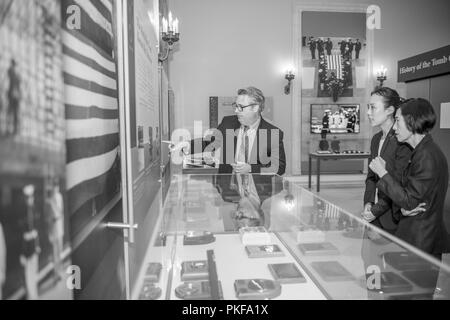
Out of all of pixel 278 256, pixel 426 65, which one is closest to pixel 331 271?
pixel 278 256

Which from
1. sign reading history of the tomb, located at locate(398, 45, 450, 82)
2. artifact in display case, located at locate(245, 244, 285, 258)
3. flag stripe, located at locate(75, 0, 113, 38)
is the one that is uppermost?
sign reading history of the tomb, located at locate(398, 45, 450, 82)

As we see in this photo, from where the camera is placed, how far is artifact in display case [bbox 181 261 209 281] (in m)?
1.18

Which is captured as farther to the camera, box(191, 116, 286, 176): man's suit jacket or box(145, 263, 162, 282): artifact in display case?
box(191, 116, 286, 176): man's suit jacket

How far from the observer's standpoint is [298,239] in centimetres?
153

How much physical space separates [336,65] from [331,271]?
6955 mm

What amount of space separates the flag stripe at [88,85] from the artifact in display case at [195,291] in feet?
2.31

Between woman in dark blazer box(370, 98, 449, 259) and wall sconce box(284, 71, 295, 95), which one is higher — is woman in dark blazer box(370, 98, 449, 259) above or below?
below

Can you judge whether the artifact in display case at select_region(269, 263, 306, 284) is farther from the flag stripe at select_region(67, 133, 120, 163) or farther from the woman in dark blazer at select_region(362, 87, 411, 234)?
the woman in dark blazer at select_region(362, 87, 411, 234)

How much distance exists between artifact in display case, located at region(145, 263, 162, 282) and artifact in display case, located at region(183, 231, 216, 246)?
0.33m

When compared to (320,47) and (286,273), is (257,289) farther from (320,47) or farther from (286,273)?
(320,47)

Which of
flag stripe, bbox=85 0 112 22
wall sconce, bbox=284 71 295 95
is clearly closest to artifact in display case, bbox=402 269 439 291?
flag stripe, bbox=85 0 112 22

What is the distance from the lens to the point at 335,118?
7.59 m

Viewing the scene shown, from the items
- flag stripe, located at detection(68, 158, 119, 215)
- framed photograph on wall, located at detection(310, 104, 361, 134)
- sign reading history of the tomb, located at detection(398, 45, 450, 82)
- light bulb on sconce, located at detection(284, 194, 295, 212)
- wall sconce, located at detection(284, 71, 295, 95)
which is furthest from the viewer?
framed photograph on wall, located at detection(310, 104, 361, 134)

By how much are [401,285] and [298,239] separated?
1.77ft
